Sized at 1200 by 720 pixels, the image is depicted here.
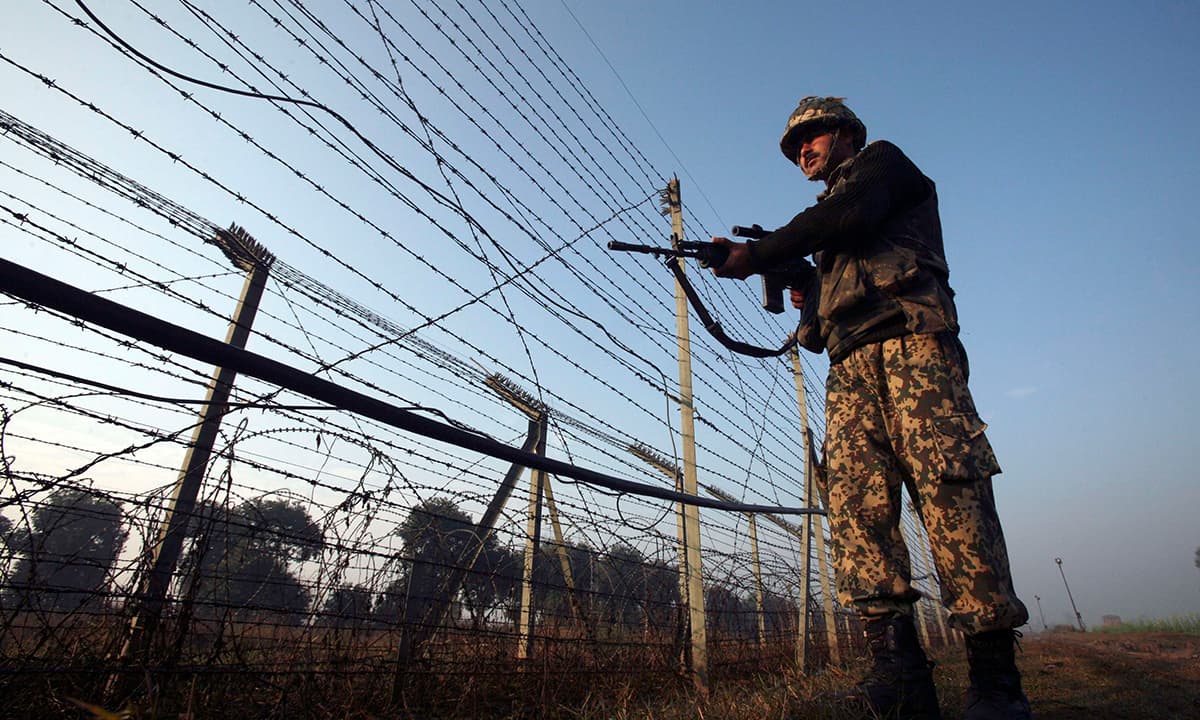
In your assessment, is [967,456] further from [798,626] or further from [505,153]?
[798,626]

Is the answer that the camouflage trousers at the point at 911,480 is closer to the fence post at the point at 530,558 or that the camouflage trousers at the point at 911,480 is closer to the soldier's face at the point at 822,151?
the soldier's face at the point at 822,151

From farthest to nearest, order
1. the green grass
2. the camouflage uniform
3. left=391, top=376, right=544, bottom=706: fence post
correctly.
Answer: the green grass < left=391, top=376, right=544, bottom=706: fence post < the camouflage uniform

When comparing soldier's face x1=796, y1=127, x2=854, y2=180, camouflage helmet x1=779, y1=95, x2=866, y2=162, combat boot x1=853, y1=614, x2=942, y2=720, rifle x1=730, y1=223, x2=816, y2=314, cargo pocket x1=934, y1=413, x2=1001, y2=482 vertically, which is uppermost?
camouflage helmet x1=779, y1=95, x2=866, y2=162

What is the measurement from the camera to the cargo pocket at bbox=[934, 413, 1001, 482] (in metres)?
1.48

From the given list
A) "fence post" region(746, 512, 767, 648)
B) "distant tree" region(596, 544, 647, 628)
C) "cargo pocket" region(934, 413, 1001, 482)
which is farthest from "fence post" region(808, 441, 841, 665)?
"cargo pocket" region(934, 413, 1001, 482)

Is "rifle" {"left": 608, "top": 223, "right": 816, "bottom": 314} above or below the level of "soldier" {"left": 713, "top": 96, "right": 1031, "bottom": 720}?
above

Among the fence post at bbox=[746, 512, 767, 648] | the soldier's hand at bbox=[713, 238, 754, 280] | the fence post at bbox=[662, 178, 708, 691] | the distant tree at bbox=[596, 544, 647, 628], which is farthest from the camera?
the fence post at bbox=[746, 512, 767, 648]

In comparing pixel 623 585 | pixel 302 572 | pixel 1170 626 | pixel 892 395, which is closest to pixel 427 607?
pixel 302 572

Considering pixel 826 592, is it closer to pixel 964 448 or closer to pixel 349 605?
pixel 964 448

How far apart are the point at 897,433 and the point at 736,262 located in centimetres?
71

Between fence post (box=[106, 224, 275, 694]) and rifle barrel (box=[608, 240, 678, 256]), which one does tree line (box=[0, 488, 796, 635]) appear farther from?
rifle barrel (box=[608, 240, 678, 256])

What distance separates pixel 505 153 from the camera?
10.0 feet

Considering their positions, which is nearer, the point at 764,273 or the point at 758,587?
the point at 764,273

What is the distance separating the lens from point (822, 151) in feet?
6.93
